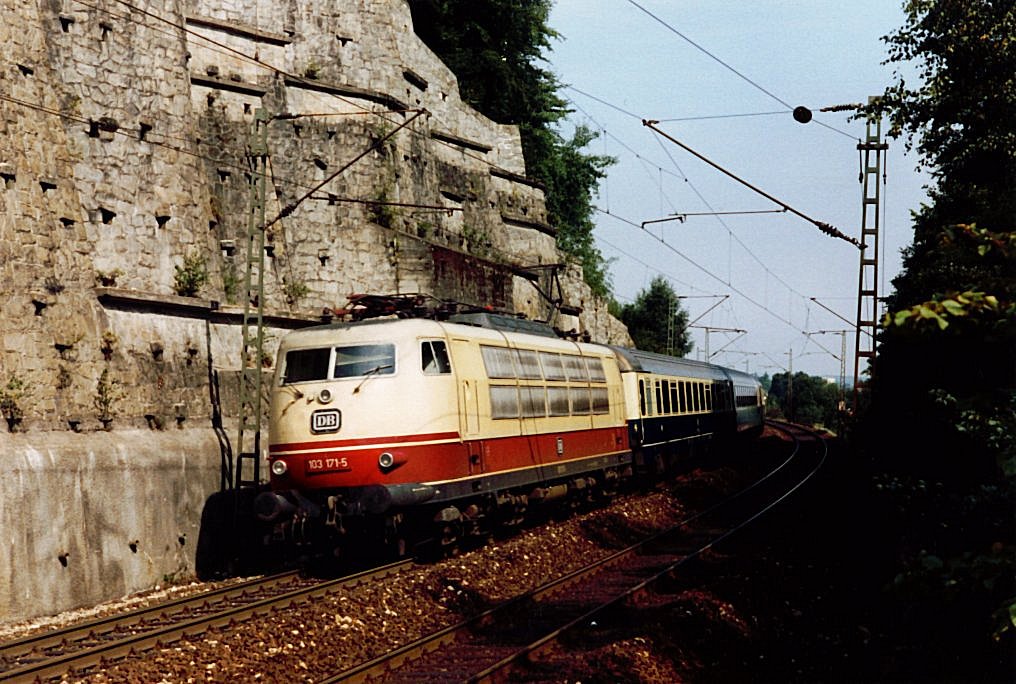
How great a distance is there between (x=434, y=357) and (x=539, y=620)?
437cm

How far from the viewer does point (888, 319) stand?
4.41 metres

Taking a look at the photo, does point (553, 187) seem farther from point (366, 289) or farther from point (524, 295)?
point (366, 289)

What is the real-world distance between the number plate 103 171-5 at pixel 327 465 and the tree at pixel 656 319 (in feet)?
206

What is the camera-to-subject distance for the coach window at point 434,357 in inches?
600

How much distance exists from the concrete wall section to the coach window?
4.96 metres

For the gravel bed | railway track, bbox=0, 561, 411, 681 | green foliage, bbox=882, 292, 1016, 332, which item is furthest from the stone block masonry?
green foliage, bbox=882, 292, 1016, 332

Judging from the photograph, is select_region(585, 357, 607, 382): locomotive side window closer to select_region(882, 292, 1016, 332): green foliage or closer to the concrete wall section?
the concrete wall section

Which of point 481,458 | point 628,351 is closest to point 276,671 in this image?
point 481,458

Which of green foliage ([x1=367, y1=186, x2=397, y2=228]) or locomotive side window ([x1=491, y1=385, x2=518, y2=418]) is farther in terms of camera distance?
green foliage ([x1=367, y1=186, x2=397, y2=228])

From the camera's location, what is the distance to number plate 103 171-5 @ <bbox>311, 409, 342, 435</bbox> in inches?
589

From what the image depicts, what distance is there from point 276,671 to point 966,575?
7645 mm

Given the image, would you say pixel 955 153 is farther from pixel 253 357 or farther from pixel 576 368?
pixel 253 357

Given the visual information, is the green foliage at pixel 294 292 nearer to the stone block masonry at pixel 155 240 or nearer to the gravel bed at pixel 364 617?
the stone block masonry at pixel 155 240

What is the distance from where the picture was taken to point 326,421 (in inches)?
592
